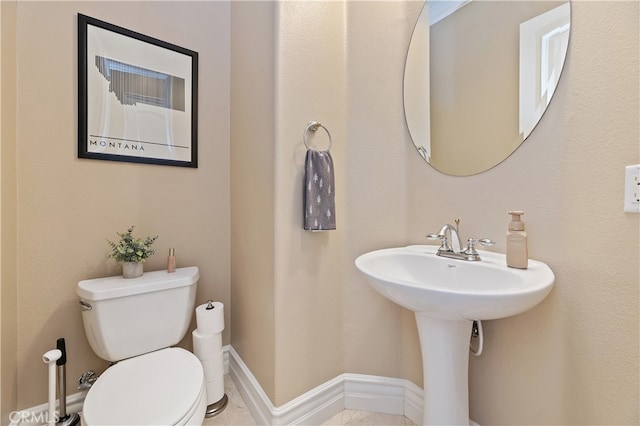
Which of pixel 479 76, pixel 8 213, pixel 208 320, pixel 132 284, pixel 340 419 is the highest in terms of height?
pixel 479 76

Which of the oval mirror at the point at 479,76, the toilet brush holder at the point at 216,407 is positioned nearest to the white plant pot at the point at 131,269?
the toilet brush holder at the point at 216,407

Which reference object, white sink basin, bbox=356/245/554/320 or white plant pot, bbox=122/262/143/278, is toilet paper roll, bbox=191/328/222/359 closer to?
white plant pot, bbox=122/262/143/278

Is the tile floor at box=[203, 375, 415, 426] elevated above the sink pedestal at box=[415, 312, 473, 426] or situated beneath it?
situated beneath

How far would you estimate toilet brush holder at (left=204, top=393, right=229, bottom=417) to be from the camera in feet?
4.23

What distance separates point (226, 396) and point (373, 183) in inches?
52.6

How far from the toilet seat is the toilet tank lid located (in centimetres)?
27

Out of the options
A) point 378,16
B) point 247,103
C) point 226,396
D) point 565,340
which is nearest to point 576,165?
point 565,340

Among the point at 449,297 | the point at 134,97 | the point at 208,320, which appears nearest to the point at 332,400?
the point at 208,320

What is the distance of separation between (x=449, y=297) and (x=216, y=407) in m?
1.27

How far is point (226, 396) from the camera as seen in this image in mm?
1416

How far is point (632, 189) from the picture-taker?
0.73m

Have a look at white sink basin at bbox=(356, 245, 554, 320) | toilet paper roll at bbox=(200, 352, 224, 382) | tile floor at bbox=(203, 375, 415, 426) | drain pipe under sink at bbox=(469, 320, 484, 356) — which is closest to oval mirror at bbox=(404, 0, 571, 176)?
white sink basin at bbox=(356, 245, 554, 320)

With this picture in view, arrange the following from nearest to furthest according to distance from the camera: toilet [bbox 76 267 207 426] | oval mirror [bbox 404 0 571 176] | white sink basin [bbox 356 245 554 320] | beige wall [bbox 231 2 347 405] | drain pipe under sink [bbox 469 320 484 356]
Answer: white sink basin [bbox 356 245 554 320] → toilet [bbox 76 267 207 426] → oval mirror [bbox 404 0 571 176] → drain pipe under sink [bbox 469 320 484 356] → beige wall [bbox 231 2 347 405]

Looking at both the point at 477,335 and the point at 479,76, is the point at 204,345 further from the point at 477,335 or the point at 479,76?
the point at 479,76
